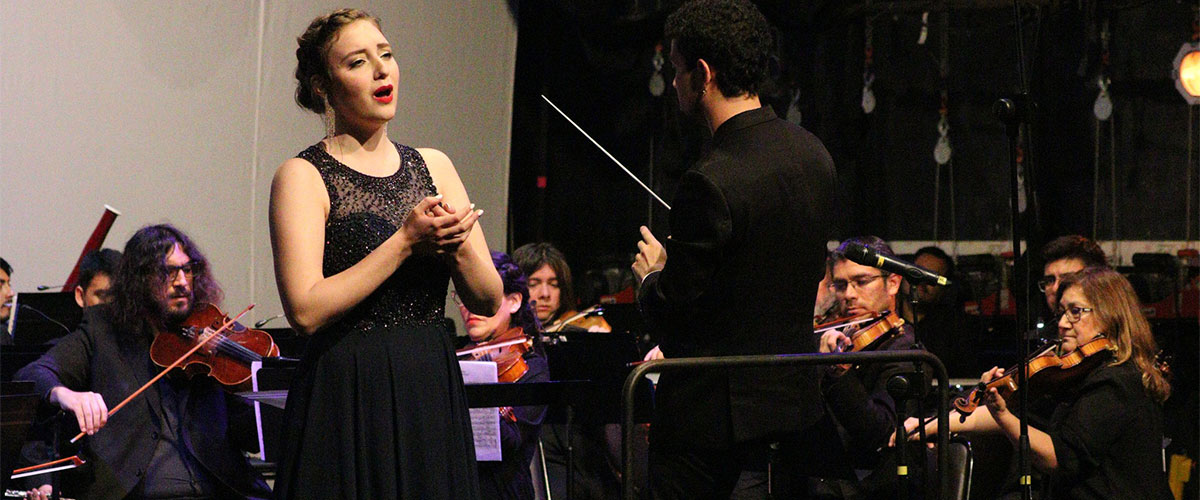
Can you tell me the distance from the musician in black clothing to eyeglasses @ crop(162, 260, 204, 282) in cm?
202

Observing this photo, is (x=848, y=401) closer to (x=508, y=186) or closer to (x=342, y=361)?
(x=342, y=361)

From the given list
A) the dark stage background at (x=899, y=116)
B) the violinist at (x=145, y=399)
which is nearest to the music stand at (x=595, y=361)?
the violinist at (x=145, y=399)

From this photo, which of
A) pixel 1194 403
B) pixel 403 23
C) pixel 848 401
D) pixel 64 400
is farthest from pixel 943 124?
pixel 64 400

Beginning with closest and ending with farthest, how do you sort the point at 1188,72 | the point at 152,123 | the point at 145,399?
the point at 145,399
the point at 152,123
the point at 1188,72

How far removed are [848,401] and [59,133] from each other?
11.4ft

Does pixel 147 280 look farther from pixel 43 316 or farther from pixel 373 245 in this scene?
pixel 373 245

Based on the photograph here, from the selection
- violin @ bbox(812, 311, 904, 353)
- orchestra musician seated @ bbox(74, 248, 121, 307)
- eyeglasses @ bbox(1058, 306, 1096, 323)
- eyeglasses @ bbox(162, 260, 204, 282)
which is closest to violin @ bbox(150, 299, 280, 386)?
eyeglasses @ bbox(162, 260, 204, 282)

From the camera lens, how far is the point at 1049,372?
12.5ft

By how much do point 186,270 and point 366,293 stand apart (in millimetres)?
2177

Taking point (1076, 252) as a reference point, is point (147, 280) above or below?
below

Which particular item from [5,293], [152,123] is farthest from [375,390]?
[152,123]

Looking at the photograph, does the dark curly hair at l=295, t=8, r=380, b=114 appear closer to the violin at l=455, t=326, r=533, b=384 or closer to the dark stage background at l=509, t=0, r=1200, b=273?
the violin at l=455, t=326, r=533, b=384

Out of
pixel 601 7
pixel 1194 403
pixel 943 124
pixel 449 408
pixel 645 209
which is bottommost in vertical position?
pixel 1194 403

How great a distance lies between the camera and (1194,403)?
568cm
